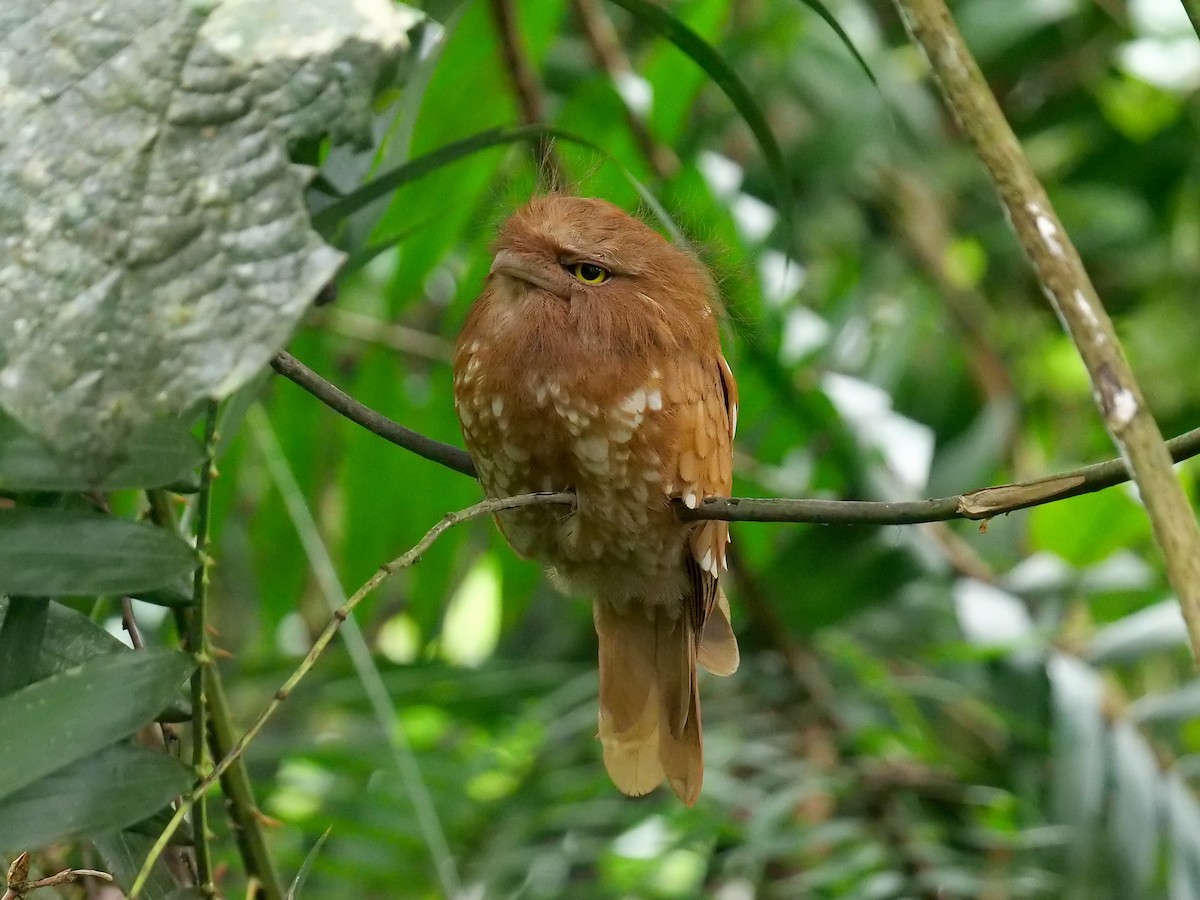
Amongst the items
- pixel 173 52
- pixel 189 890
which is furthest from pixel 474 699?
pixel 173 52

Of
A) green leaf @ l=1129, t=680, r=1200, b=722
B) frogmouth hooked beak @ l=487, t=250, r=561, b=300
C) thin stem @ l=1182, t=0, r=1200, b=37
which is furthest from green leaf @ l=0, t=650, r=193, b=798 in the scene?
green leaf @ l=1129, t=680, r=1200, b=722

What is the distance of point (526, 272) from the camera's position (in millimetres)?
1592

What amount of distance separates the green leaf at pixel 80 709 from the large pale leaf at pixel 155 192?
1.13ft

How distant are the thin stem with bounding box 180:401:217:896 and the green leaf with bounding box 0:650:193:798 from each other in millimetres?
47

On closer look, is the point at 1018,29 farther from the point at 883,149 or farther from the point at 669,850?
the point at 669,850

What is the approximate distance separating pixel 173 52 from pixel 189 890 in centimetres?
73

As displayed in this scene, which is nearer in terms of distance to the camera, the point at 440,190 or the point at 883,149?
the point at 440,190

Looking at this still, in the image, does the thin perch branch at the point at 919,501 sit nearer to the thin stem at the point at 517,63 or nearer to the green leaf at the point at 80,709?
the green leaf at the point at 80,709

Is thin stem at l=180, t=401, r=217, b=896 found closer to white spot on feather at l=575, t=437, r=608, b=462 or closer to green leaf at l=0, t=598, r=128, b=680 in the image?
green leaf at l=0, t=598, r=128, b=680

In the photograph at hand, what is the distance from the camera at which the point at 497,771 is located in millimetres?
2744

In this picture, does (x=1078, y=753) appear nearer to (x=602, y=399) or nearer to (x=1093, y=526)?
(x=1093, y=526)

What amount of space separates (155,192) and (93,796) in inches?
21.5

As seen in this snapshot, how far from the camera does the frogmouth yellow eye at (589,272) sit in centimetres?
161

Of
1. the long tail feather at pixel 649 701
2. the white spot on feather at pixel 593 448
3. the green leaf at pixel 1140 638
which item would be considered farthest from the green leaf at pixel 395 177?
the green leaf at pixel 1140 638
